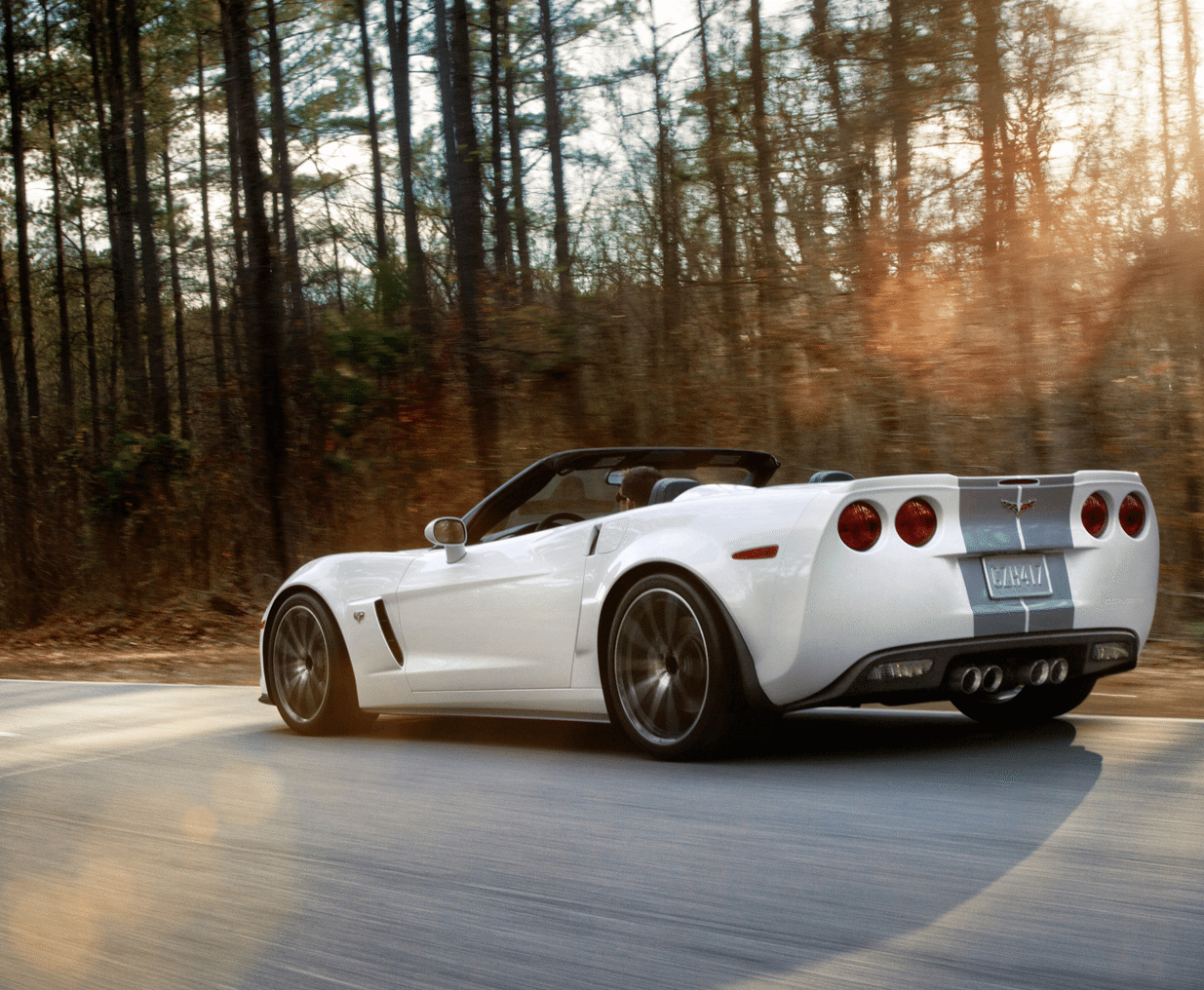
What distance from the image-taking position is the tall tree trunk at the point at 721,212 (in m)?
13.6

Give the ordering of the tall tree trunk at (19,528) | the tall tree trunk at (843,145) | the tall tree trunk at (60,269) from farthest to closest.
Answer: the tall tree trunk at (60,269) → the tall tree trunk at (19,528) → the tall tree trunk at (843,145)

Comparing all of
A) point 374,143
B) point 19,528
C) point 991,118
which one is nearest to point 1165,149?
point 991,118

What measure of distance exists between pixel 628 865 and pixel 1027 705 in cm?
281

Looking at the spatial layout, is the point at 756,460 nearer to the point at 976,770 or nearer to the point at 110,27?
the point at 976,770

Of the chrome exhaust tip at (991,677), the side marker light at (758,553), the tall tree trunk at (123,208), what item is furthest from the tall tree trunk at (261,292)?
the chrome exhaust tip at (991,677)

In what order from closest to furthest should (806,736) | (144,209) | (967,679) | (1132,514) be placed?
(967,679), (1132,514), (806,736), (144,209)

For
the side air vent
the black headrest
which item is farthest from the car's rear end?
the side air vent

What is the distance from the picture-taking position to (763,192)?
43.5ft

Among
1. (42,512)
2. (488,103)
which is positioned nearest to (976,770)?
(488,103)

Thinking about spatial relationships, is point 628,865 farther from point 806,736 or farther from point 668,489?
point 806,736

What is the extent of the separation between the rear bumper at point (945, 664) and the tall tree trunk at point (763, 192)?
27.4 feet

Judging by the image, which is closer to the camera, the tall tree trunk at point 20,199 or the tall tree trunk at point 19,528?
the tall tree trunk at point 19,528

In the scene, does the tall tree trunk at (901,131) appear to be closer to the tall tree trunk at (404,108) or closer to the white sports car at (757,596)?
the white sports car at (757,596)

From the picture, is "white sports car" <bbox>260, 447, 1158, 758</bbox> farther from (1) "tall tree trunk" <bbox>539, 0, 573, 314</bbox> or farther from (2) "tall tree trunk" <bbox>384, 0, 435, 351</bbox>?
(2) "tall tree trunk" <bbox>384, 0, 435, 351</bbox>
